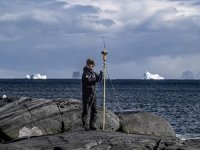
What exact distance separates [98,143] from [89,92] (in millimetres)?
3089

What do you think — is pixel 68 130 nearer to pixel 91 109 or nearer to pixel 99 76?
pixel 91 109

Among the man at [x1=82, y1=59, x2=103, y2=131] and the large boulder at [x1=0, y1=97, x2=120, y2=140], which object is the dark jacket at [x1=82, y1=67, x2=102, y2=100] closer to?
the man at [x1=82, y1=59, x2=103, y2=131]

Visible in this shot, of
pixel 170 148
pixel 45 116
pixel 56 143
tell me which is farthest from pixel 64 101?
pixel 170 148

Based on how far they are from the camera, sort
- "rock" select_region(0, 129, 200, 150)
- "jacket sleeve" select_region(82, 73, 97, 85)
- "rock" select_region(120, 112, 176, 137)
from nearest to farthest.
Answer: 1. "rock" select_region(0, 129, 200, 150)
2. "jacket sleeve" select_region(82, 73, 97, 85)
3. "rock" select_region(120, 112, 176, 137)

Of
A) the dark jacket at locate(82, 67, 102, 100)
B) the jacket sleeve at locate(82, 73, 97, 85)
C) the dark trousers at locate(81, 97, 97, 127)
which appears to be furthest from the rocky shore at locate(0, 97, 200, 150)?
the jacket sleeve at locate(82, 73, 97, 85)

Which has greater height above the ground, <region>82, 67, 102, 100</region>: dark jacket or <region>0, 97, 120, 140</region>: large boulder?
<region>82, 67, 102, 100</region>: dark jacket

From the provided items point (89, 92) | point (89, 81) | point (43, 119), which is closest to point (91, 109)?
point (89, 92)

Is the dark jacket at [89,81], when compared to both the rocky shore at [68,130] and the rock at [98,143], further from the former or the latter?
the rock at [98,143]

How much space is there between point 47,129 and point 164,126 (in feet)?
17.5

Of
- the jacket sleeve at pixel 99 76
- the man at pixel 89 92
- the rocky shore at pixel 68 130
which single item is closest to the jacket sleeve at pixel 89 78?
the man at pixel 89 92

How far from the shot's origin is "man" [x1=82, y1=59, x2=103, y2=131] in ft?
66.9

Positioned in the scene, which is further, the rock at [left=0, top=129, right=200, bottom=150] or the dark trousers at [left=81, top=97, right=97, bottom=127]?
the dark trousers at [left=81, top=97, right=97, bottom=127]

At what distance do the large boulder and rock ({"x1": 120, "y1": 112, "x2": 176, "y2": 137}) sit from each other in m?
0.65

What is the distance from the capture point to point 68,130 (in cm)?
2264
